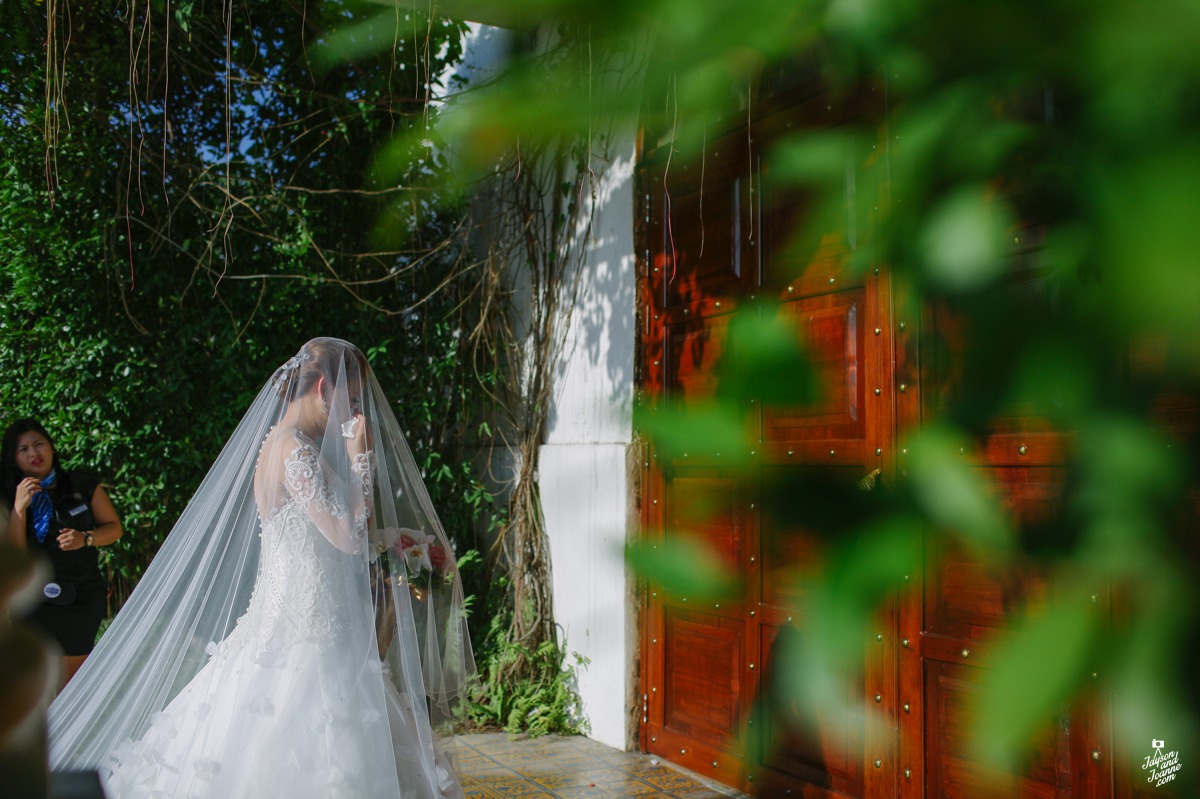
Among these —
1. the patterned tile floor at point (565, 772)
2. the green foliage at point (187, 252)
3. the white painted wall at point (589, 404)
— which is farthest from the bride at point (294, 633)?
the green foliage at point (187, 252)

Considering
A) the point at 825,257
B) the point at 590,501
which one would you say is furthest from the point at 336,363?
the point at 825,257

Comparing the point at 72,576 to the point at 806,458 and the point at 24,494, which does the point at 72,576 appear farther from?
the point at 806,458

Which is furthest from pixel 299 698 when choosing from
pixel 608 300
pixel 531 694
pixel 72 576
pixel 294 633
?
pixel 608 300

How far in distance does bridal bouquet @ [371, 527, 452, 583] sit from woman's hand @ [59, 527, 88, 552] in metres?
1.69

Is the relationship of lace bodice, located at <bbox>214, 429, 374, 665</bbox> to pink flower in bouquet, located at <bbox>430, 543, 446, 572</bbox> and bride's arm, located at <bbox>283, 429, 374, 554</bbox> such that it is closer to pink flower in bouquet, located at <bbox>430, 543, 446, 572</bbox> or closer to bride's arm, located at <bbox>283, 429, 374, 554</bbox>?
bride's arm, located at <bbox>283, 429, 374, 554</bbox>

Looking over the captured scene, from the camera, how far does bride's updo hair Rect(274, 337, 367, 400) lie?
3.61 metres

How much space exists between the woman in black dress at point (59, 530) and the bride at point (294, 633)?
0.98 meters

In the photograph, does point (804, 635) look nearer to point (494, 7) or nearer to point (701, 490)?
point (701, 490)

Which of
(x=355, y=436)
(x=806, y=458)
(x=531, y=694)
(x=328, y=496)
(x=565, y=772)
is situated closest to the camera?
(x=806, y=458)

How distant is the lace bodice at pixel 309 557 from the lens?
3320 millimetres

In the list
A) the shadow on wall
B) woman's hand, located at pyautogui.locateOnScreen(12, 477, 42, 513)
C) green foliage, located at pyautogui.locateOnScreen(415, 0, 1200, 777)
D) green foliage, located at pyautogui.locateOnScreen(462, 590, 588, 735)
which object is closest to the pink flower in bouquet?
the shadow on wall

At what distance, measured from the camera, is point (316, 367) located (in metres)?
3.61

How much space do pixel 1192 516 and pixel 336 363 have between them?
3.52 meters

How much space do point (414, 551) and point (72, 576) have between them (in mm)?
1814
